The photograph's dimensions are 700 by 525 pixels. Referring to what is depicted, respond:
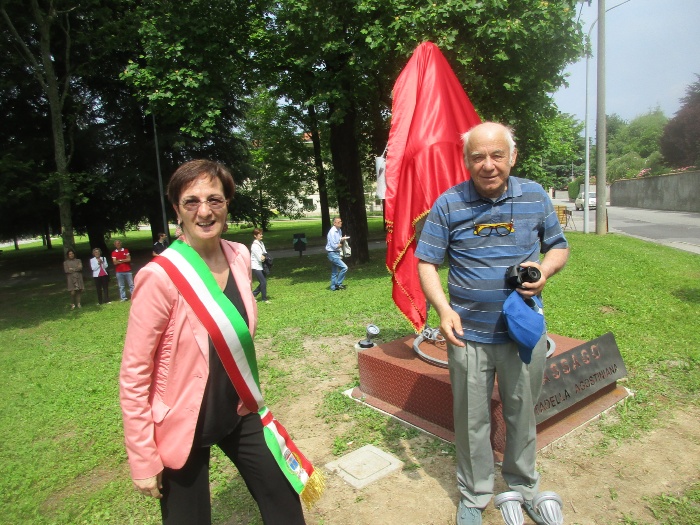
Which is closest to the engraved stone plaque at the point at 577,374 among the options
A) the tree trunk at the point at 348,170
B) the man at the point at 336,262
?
the man at the point at 336,262

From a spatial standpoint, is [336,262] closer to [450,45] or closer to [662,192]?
[450,45]

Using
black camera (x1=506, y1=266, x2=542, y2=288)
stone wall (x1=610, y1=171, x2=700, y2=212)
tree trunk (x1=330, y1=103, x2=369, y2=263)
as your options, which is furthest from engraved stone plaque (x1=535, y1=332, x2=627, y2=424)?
stone wall (x1=610, y1=171, x2=700, y2=212)

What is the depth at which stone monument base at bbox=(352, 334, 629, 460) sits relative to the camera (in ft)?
12.2

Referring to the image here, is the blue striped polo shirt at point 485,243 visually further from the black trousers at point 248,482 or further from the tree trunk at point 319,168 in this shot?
→ the tree trunk at point 319,168

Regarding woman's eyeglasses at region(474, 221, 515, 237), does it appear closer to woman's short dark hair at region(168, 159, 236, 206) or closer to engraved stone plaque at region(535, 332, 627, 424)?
woman's short dark hair at region(168, 159, 236, 206)

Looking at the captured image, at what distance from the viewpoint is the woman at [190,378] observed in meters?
1.89

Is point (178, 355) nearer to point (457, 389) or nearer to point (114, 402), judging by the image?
point (457, 389)

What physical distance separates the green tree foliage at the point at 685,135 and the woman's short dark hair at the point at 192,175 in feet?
159

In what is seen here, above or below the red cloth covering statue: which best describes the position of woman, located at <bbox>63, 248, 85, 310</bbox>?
below

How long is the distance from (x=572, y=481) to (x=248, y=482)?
2.17 m

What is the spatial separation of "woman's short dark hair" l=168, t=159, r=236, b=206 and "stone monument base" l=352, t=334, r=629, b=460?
2352mm

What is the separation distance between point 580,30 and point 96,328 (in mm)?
12269

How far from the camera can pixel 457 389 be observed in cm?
272

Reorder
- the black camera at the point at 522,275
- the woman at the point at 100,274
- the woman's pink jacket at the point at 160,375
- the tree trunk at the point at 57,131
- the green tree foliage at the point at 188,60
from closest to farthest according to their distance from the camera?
the woman's pink jacket at the point at 160,375, the black camera at the point at 522,275, the green tree foliage at the point at 188,60, the woman at the point at 100,274, the tree trunk at the point at 57,131
